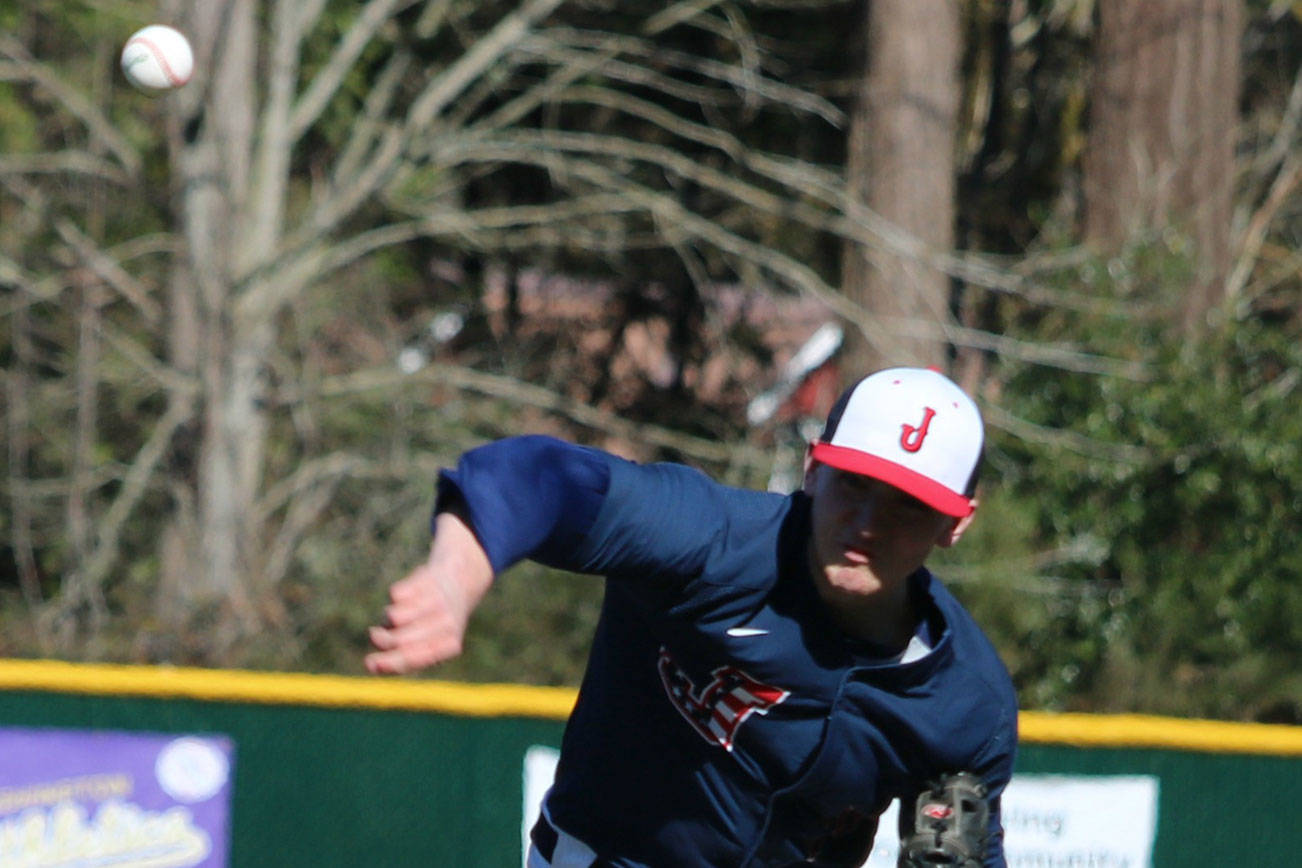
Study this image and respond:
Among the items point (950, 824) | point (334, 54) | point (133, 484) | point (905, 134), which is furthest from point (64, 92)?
point (950, 824)

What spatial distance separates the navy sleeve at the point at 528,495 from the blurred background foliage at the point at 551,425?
17.5 feet

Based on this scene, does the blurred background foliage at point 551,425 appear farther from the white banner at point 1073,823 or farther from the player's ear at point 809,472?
the player's ear at point 809,472

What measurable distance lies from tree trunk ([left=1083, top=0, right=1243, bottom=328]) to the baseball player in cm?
714

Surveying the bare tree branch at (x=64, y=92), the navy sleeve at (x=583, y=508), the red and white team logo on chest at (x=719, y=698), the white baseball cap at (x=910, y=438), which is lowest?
the red and white team logo on chest at (x=719, y=698)

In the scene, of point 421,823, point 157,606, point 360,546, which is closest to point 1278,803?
point 421,823

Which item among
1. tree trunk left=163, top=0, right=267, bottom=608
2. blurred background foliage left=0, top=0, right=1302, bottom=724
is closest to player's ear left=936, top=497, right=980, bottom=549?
blurred background foliage left=0, top=0, right=1302, bottom=724

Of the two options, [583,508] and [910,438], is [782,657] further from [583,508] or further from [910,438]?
[583,508]

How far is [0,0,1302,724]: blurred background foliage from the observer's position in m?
8.23

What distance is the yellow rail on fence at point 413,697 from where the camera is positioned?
5254mm

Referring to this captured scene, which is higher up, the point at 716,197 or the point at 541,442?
the point at 716,197

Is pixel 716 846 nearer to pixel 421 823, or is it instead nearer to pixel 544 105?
pixel 421 823

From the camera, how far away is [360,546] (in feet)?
28.5

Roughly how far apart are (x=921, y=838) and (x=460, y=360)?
25.8 feet

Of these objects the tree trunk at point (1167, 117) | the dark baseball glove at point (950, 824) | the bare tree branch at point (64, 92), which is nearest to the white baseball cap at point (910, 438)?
the dark baseball glove at point (950, 824)
